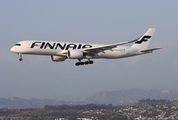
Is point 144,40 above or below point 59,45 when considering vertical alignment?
above

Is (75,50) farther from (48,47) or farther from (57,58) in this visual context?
(57,58)

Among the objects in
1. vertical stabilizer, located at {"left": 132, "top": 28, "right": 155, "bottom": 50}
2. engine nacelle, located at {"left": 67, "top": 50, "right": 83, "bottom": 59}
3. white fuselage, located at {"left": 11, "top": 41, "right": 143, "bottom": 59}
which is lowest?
engine nacelle, located at {"left": 67, "top": 50, "right": 83, "bottom": 59}

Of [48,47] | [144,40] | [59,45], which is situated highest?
[144,40]

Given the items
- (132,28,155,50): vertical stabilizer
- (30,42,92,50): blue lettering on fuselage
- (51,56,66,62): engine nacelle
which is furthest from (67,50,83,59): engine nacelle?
(132,28,155,50): vertical stabilizer

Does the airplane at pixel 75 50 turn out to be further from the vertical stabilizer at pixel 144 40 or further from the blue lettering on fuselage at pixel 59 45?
the vertical stabilizer at pixel 144 40

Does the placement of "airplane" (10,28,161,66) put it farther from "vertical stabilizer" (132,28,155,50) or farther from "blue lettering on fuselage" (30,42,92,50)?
"vertical stabilizer" (132,28,155,50)

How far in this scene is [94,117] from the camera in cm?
17688

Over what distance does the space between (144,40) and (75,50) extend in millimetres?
18236

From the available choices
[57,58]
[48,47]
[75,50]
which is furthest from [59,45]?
[57,58]

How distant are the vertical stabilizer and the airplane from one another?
221 cm

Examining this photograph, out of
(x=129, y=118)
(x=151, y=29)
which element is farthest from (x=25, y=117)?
(x=151, y=29)

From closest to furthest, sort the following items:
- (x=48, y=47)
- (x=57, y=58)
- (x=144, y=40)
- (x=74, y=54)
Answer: (x=48, y=47) → (x=74, y=54) → (x=57, y=58) → (x=144, y=40)

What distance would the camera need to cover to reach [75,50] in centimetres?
6525

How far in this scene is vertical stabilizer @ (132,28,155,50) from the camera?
7638cm
